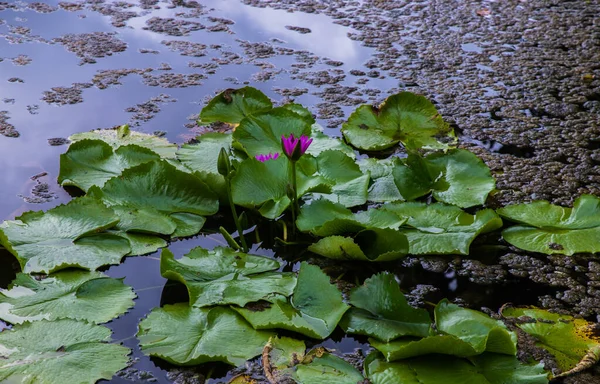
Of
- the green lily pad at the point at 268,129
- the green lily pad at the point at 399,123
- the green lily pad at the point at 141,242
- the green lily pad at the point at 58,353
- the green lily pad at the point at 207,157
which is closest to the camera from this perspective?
the green lily pad at the point at 58,353

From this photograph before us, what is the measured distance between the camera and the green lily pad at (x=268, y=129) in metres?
2.04

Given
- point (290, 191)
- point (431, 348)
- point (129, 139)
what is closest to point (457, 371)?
point (431, 348)

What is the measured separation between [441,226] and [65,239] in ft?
3.17

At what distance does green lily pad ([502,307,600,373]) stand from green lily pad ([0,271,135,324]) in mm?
890

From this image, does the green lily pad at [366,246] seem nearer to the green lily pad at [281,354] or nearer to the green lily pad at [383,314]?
the green lily pad at [383,314]

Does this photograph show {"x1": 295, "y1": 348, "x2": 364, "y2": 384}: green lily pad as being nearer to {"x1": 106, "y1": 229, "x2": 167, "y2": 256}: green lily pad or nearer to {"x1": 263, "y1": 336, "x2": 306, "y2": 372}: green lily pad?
{"x1": 263, "y1": 336, "x2": 306, "y2": 372}: green lily pad

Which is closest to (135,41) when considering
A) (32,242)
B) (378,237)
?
(32,242)

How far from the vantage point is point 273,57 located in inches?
116

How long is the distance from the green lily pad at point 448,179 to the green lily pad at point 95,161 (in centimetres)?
74

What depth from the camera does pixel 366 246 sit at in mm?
1701

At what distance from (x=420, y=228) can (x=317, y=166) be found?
1.21ft

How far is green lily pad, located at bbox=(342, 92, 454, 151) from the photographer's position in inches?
89.7

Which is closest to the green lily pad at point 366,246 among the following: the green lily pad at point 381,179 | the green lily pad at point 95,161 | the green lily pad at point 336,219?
the green lily pad at point 336,219

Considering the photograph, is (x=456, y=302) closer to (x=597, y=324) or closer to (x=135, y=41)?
(x=597, y=324)
